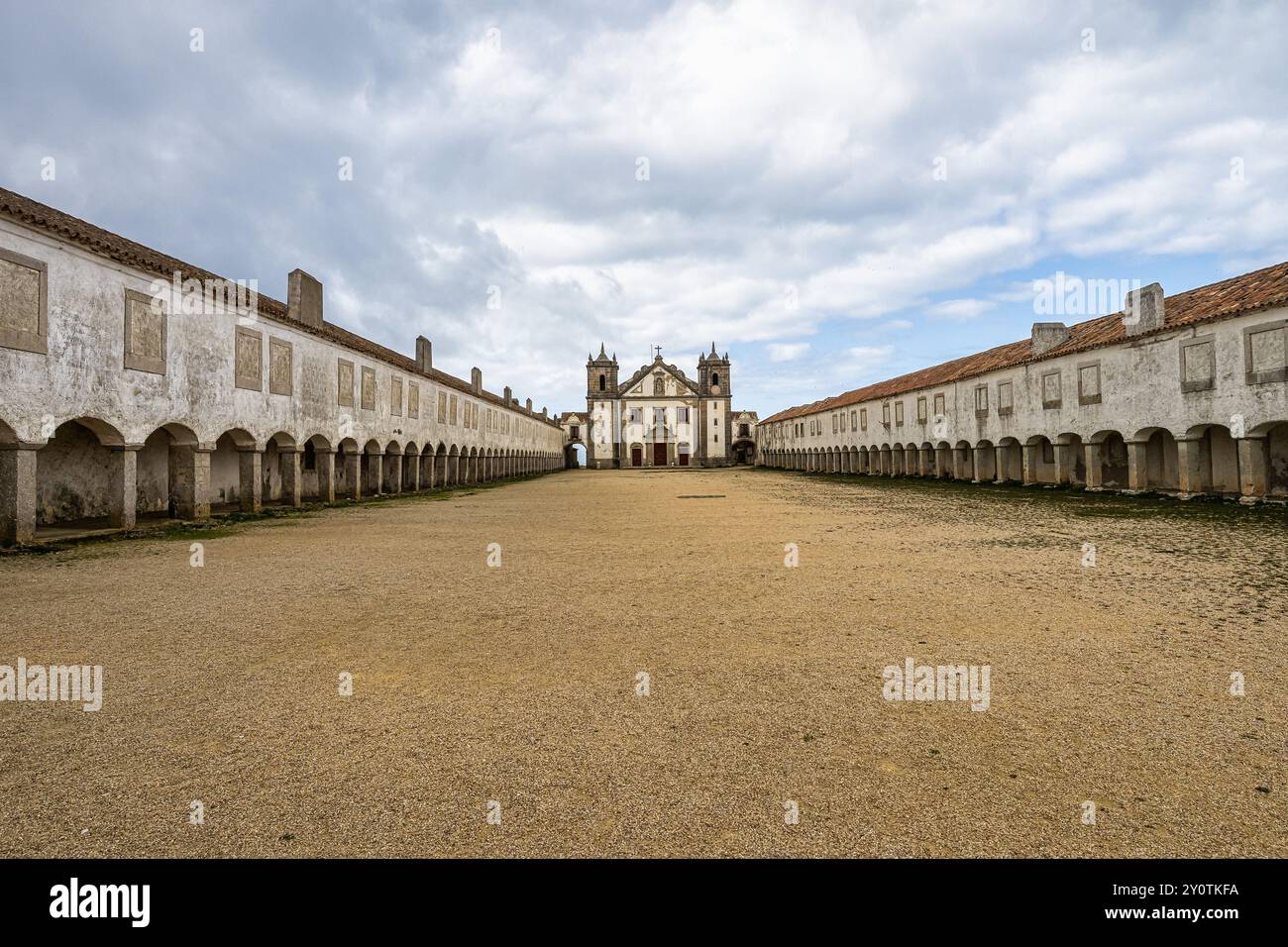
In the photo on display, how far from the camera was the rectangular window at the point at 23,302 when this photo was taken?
10.6 meters

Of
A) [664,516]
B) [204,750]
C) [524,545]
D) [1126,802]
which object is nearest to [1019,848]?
[1126,802]

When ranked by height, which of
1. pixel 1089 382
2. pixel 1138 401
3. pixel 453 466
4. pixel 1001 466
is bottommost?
pixel 1001 466

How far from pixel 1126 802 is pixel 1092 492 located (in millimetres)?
22965

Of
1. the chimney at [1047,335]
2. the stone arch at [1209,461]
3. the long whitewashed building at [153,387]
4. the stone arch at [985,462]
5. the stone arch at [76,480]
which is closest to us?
the long whitewashed building at [153,387]

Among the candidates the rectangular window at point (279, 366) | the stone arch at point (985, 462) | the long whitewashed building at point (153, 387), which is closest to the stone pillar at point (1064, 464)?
the stone arch at point (985, 462)

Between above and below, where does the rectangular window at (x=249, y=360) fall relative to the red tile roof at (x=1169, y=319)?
below

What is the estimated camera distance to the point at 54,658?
4852 millimetres

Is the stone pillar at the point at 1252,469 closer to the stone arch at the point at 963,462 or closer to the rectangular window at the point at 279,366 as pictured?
the stone arch at the point at 963,462

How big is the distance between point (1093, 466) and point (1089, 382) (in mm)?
3015

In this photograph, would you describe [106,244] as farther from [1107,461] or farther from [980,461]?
[980,461]

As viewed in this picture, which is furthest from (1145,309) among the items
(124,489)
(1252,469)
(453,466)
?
(453,466)

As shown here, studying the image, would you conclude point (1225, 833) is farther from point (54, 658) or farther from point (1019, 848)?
point (54, 658)

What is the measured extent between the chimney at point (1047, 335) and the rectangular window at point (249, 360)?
29.0m

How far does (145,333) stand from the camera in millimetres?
13500
